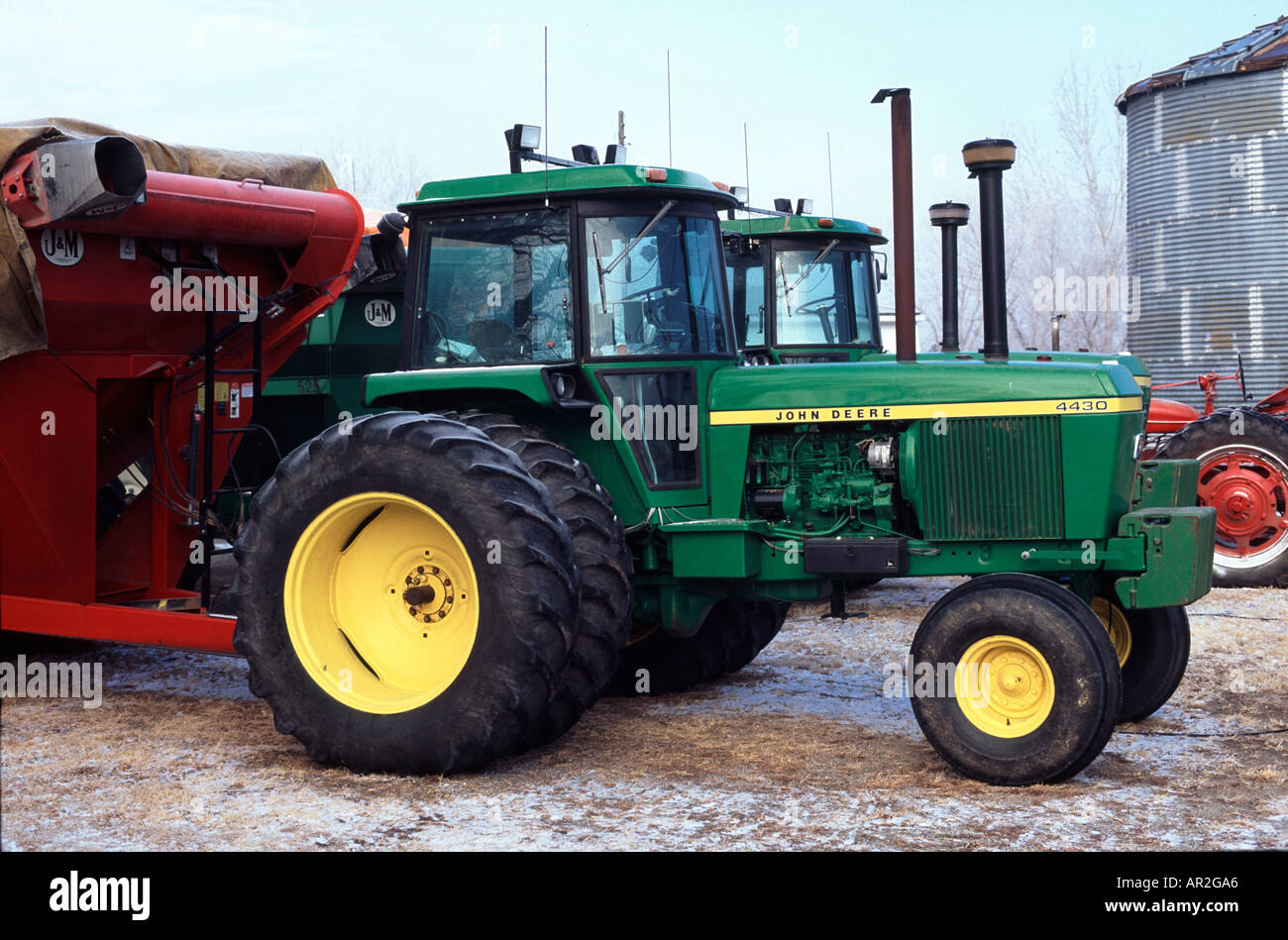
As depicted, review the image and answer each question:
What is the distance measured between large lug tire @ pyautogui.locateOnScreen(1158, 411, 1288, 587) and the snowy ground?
366cm

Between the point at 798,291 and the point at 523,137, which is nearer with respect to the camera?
the point at 523,137

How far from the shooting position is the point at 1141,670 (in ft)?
21.3

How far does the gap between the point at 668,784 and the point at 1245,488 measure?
278 inches

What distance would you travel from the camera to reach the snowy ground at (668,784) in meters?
4.88

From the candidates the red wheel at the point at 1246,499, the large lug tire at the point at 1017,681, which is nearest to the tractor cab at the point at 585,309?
the large lug tire at the point at 1017,681

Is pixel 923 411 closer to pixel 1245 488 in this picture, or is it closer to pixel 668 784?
pixel 668 784

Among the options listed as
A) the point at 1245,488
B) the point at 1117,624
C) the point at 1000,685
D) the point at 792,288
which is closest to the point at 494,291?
the point at 1000,685

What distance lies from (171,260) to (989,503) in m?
3.91

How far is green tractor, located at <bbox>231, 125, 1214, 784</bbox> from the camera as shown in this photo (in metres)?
5.57

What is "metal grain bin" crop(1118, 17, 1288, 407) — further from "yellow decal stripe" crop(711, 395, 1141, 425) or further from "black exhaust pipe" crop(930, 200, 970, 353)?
"yellow decal stripe" crop(711, 395, 1141, 425)

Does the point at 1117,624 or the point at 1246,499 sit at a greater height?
the point at 1246,499

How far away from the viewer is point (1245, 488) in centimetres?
1098

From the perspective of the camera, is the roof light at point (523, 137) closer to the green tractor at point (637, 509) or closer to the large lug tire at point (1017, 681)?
the green tractor at point (637, 509)

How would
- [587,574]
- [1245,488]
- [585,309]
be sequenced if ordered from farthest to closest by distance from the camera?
[1245,488] → [585,309] → [587,574]
